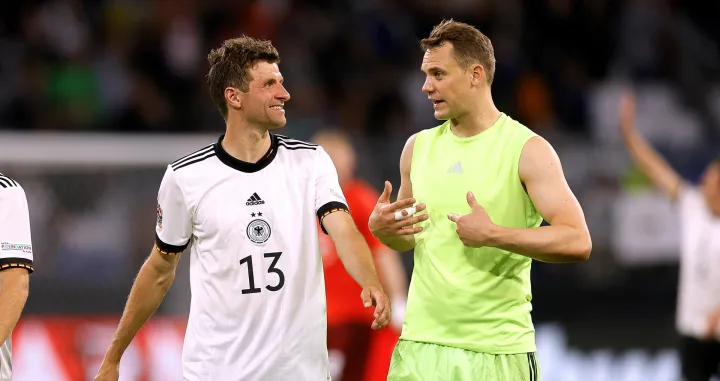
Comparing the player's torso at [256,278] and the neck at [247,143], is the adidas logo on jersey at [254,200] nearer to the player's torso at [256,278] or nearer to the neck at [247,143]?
the player's torso at [256,278]

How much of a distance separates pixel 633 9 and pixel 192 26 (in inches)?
212

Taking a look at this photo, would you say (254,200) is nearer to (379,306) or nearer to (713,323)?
(379,306)

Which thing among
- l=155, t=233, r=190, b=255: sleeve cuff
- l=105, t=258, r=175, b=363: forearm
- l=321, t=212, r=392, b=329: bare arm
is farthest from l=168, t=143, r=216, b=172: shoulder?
l=321, t=212, r=392, b=329: bare arm

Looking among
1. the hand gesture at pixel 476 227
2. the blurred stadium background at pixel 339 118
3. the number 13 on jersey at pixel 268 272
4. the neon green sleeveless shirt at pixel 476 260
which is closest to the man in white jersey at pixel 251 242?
the number 13 on jersey at pixel 268 272

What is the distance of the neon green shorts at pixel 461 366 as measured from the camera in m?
5.14

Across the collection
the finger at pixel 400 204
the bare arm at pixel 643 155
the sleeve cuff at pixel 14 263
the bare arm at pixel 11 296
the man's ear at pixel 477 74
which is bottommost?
the bare arm at pixel 11 296

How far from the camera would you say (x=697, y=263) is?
8828 mm

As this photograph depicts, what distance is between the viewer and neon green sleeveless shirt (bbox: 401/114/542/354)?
5.15 meters

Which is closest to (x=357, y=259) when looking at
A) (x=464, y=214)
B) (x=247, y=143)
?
(x=464, y=214)

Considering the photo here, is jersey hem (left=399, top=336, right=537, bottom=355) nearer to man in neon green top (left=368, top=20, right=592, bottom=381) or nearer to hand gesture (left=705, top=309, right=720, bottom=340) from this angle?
Result: man in neon green top (left=368, top=20, right=592, bottom=381)

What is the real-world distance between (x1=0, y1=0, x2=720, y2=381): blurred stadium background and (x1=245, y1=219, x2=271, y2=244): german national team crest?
4682 mm

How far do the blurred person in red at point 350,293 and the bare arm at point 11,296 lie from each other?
3.21 meters

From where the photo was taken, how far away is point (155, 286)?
18.0ft

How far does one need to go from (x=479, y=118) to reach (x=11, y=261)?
208 centimetres
